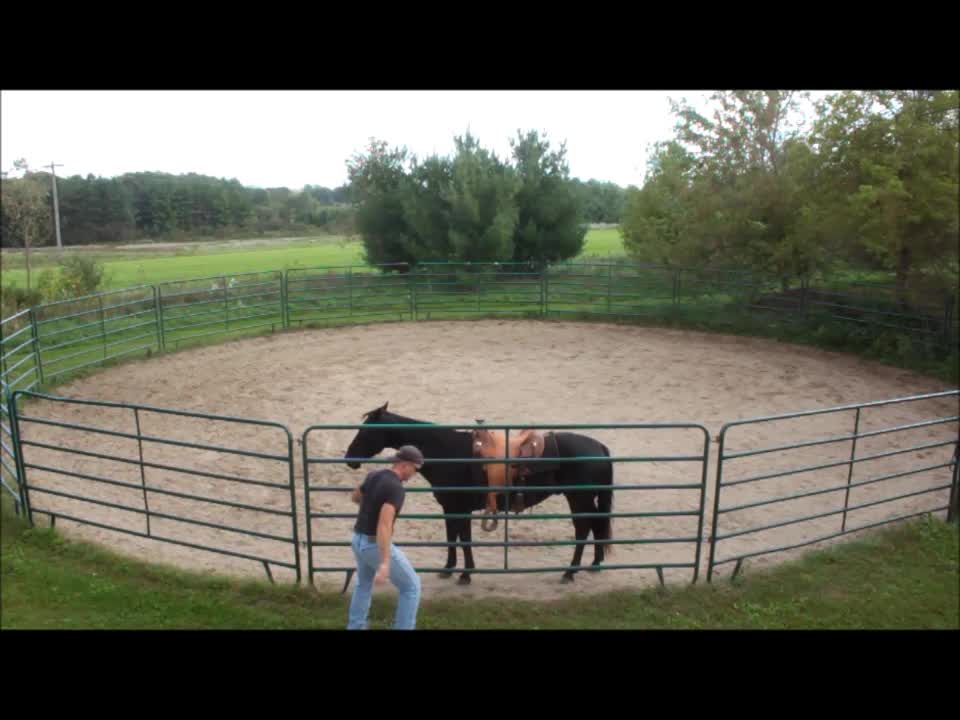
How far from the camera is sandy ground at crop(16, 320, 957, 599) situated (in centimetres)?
605

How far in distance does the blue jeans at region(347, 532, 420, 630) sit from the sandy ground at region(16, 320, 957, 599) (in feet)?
3.29

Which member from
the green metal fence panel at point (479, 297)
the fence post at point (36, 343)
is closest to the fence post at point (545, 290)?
the green metal fence panel at point (479, 297)

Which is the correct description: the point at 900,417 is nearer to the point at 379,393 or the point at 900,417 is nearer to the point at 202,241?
the point at 379,393

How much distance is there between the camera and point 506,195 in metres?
20.5

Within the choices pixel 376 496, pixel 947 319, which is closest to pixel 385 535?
pixel 376 496

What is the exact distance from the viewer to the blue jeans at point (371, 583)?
4.08 meters

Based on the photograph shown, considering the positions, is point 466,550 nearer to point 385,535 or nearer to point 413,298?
point 385,535

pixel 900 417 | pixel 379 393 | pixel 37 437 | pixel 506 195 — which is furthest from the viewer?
pixel 506 195

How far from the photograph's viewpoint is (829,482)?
731 centimetres

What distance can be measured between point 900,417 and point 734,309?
5736mm

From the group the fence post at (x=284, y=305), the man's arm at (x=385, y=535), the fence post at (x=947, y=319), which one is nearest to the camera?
the man's arm at (x=385, y=535)

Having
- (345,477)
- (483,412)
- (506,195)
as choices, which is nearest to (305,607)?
(345,477)

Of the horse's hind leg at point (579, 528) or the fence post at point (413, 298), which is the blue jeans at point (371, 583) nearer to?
the horse's hind leg at point (579, 528)

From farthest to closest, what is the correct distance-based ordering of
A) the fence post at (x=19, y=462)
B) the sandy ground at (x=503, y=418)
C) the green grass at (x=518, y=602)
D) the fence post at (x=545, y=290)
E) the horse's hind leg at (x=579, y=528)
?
the fence post at (x=545, y=290)
the sandy ground at (x=503, y=418)
the fence post at (x=19, y=462)
the horse's hind leg at (x=579, y=528)
the green grass at (x=518, y=602)
